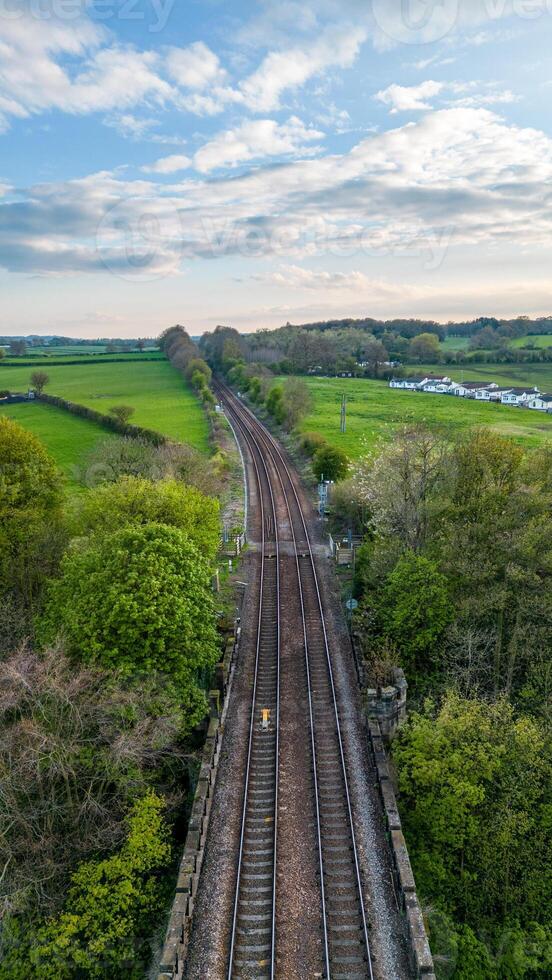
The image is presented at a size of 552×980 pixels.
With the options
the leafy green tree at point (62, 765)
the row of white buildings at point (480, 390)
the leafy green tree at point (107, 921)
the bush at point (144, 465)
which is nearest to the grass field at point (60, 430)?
the bush at point (144, 465)

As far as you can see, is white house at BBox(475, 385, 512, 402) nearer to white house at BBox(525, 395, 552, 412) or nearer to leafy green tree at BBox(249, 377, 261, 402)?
A: white house at BBox(525, 395, 552, 412)

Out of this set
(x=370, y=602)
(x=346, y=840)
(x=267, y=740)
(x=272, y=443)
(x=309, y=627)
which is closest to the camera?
(x=346, y=840)

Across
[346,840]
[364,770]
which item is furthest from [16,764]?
[364,770]

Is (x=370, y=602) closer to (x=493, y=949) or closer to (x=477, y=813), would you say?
(x=477, y=813)

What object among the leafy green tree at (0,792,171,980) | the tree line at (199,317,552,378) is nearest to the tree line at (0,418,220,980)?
the leafy green tree at (0,792,171,980)

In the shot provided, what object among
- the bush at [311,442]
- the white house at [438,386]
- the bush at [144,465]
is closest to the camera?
the bush at [144,465]

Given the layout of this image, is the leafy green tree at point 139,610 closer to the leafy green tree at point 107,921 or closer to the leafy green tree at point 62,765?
the leafy green tree at point 62,765

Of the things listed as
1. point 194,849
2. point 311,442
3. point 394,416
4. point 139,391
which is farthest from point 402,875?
point 139,391
